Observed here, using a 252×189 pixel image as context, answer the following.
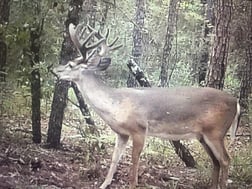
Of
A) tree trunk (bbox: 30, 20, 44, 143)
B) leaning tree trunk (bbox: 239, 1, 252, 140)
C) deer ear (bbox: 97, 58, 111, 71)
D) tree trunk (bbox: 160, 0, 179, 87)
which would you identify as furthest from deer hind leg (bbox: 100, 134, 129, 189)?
tree trunk (bbox: 160, 0, 179, 87)

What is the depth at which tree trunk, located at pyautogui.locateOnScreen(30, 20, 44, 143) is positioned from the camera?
8.45 meters

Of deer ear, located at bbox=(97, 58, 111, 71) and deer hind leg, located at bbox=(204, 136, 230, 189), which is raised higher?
deer ear, located at bbox=(97, 58, 111, 71)

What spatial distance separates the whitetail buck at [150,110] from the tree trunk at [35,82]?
0.85 metres

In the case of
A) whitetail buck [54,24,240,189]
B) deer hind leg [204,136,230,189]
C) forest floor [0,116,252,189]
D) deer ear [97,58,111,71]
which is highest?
deer ear [97,58,111,71]

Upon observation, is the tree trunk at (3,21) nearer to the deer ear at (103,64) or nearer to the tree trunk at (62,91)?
the tree trunk at (62,91)

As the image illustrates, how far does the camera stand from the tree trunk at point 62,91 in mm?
8859

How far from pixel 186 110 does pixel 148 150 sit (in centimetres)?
263

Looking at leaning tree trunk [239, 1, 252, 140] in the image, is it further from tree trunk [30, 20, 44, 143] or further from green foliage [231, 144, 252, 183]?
tree trunk [30, 20, 44, 143]

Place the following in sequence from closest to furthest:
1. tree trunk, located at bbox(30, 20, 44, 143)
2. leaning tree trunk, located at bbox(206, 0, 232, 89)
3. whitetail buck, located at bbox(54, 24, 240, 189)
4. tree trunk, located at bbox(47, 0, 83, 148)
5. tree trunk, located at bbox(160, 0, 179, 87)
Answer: whitetail buck, located at bbox(54, 24, 240, 189)
tree trunk, located at bbox(30, 20, 44, 143)
leaning tree trunk, located at bbox(206, 0, 232, 89)
tree trunk, located at bbox(47, 0, 83, 148)
tree trunk, located at bbox(160, 0, 179, 87)

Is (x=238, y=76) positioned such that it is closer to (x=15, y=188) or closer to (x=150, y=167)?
(x=150, y=167)

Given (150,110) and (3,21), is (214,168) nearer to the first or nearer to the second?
(150,110)

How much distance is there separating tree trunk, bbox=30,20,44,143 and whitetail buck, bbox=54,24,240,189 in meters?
0.85

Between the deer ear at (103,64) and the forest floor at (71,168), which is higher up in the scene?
the deer ear at (103,64)

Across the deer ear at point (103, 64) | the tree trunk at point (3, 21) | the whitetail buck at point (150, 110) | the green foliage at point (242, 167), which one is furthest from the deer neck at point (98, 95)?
the green foliage at point (242, 167)
